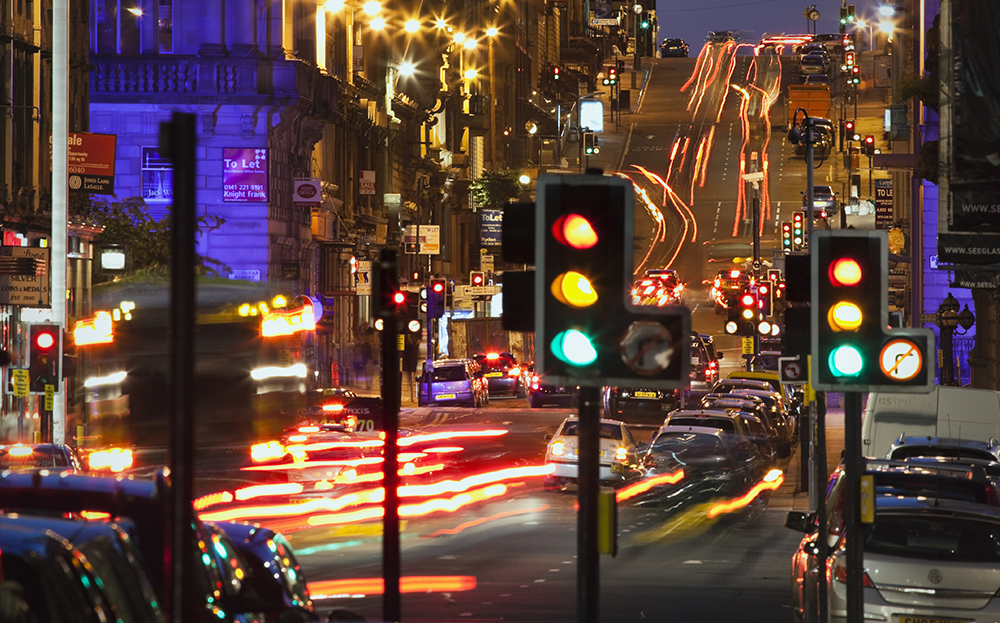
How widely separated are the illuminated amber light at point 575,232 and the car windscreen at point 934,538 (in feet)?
20.0

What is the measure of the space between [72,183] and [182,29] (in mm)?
16614

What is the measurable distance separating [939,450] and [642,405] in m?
20.3

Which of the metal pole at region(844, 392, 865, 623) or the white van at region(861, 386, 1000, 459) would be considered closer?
the metal pole at region(844, 392, 865, 623)

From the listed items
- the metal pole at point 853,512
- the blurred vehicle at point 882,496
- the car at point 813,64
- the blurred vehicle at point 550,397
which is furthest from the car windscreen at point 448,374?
the car at point 813,64

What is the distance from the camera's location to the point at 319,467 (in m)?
28.2

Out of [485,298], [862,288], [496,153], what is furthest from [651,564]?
[496,153]

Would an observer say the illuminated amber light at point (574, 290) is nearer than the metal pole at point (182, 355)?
No

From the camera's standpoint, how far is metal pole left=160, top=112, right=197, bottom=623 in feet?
16.9

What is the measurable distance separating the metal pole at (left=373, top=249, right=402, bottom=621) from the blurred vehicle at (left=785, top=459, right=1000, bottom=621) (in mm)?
3961

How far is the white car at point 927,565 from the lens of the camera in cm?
1158

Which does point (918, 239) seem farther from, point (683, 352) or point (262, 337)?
point (683, 352)

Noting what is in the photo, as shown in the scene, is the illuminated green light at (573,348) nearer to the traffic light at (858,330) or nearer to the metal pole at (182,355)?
the metal pole at (182,355)

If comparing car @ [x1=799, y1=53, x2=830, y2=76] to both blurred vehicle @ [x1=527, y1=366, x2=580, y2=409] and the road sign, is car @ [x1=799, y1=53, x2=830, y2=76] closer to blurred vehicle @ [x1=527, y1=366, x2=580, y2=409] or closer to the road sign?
blurred vehicle @ [x1=527, y1=366, x2=580, y2=409]

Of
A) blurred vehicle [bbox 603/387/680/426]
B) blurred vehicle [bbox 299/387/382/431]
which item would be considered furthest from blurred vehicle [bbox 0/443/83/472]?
blurred vehicle [bbox 603/387/680/426]
